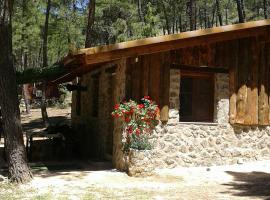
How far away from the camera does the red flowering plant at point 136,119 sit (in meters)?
9.89

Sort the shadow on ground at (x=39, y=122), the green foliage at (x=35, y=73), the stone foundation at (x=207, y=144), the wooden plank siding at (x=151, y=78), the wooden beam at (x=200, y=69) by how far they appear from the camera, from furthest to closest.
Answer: the shadow on ground at (x=39, y=122) < the green foliage at (x=35, y=73) < the wooden beam at (x=200, y=69) < the stone foundation at (x=207, y=144) < the wooden plank siding at (x=151, y=78)

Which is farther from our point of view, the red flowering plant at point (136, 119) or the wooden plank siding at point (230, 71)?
the wooden plank siding at point (230, 71)

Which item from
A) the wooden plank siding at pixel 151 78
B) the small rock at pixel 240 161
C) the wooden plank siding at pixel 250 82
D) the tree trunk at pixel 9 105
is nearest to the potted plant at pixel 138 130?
the wooden plank siding at pixel 151 78

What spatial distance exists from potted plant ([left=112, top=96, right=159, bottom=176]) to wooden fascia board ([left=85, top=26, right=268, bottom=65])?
118 centimetres

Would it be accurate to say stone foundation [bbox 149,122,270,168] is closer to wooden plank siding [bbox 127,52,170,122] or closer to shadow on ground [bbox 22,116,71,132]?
wooden plank siding [bbox 127,52,170,122]

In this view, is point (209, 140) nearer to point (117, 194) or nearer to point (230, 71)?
point (230, 71)

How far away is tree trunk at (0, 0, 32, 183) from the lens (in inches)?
344

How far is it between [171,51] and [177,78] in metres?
0.73

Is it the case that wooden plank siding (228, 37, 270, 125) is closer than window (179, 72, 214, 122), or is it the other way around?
wooden plank siding (228, 37, 270, 125)

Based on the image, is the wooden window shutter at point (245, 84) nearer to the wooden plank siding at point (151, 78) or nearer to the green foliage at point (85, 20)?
the wooden plank siding at point (151, 78)

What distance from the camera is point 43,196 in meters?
7.59

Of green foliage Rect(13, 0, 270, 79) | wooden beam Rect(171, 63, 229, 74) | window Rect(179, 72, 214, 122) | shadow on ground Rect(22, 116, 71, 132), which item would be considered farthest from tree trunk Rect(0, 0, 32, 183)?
green foliage Rect(13, 0, 270, 79)

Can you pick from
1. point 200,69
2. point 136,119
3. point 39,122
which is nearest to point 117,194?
point 136,119

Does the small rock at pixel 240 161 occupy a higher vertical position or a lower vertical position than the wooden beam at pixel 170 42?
lower
